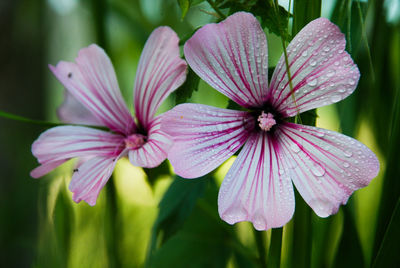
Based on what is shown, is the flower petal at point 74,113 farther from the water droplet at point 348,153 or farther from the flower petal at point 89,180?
the water droplet at point 348,153

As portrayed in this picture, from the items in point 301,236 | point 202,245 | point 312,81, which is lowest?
point 202,245

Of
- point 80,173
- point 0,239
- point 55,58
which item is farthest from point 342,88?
point 55,58

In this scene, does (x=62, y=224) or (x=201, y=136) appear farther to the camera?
(x=62, y=224)

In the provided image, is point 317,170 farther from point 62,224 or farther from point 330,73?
point 62,224

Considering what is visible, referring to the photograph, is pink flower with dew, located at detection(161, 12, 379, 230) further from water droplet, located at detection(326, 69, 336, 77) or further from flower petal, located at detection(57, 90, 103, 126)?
flower petal, located at detection(57, 90, 103, 126)

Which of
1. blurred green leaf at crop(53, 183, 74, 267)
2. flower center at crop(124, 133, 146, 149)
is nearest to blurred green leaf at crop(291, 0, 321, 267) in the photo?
flower center at crop(124, 133, 146, 149)

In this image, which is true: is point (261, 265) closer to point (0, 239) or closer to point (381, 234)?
point (381, 234)

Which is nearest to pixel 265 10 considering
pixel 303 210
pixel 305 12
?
pixel 305 12
